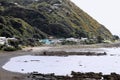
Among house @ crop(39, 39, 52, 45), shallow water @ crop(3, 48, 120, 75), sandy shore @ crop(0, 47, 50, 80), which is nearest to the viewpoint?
sandy shore @ crop(0, 47, 50, 80)

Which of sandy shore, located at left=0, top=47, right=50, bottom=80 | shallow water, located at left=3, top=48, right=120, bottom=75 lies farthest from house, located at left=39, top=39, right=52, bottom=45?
shallow water, located at left=3, top=48, right=120, bottom=75

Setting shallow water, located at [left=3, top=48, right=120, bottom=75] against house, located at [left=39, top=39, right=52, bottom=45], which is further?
house, located at [left=39, top=39, right=52, bottom=45]

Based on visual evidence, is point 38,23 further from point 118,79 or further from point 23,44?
point 118,79

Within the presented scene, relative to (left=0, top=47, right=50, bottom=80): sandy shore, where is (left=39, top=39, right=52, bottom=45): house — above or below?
above

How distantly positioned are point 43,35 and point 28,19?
1524cm

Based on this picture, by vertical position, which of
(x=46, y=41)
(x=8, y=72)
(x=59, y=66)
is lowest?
(x=59, y=66)

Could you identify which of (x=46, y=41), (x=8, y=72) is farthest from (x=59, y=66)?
(x=46, y=41)

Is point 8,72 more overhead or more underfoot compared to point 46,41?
more underfoot

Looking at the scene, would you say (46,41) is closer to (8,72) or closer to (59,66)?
(59,66)

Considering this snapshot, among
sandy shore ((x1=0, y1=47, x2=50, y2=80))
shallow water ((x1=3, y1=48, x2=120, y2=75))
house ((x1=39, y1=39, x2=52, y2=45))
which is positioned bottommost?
shallow water ((x1=3, y1=48, x2=120, y2=75))

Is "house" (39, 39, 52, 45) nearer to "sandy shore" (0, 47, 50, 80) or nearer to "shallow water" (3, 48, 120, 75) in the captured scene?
"sandy shore" (0, 47, 50, 80)

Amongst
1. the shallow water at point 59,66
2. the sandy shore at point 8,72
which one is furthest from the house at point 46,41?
the shallow water at point 59,66

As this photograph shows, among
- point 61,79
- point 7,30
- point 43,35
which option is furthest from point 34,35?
point 61,79

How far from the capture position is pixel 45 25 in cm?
17950
